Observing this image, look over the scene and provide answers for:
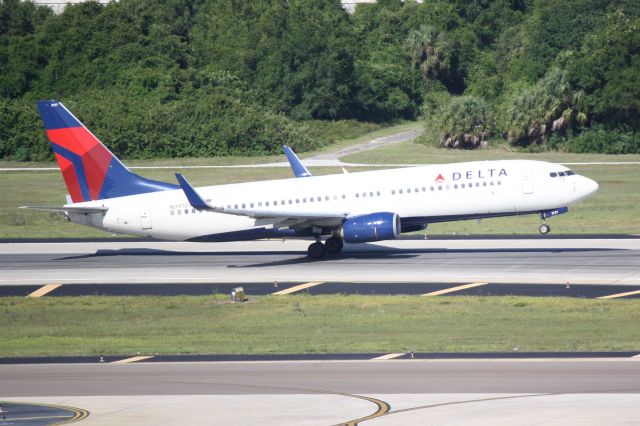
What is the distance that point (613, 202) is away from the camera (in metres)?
65.8

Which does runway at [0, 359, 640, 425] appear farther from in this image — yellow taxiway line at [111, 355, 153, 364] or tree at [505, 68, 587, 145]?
tree at [505, 68, 587, 145]

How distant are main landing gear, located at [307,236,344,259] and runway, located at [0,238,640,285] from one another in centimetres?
38

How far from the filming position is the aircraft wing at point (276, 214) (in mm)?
44406

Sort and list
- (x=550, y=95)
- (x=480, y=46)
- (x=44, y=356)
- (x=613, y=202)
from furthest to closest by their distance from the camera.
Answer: (x=480, y=46) → (x=550, y=95) → (x=613, y=202) → (x=44, y=356)

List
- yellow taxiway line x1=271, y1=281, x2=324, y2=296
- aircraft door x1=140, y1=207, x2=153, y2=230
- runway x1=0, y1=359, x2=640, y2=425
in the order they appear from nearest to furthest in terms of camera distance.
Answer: runway x1=0, y1=359, x2=640, y2=425
yellow taxiway line x1=271, y1=281, x2=324, y2=296
aircraft door x1=140, y1=207, x2=153, y2=230

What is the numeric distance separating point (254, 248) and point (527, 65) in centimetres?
5818

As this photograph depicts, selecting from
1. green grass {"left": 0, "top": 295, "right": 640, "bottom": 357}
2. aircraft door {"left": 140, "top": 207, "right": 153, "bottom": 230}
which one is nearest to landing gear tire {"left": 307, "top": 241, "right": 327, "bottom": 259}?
aircraft door {"left": 140, "top": 207, "right": 153, "bottom": 230}

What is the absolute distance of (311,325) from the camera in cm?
3341

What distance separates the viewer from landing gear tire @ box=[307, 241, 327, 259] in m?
48.0

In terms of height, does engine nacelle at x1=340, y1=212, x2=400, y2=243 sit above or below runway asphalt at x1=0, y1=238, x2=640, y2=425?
above

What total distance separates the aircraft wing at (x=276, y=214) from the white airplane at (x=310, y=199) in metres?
0.04

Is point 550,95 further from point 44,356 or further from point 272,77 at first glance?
point 44,356

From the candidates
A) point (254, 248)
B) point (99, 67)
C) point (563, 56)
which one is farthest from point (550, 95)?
point (254, 248)

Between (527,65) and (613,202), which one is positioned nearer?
(613,202)
